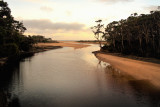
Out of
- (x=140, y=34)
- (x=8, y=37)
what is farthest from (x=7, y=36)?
(x=140, y=34)

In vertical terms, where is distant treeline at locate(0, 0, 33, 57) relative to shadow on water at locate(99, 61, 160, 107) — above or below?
above

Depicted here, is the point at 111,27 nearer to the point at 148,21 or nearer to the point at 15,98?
the point at 148,21

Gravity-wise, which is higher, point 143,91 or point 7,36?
point 7,36

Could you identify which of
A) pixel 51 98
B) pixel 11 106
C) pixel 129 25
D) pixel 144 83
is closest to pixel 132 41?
pixel 129 25

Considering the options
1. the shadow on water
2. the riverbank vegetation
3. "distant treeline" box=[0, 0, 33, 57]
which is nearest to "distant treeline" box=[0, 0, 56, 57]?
"distant treeline" box=[0, 0, 33, 57]

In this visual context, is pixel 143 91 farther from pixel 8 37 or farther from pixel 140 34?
pixel 8 37

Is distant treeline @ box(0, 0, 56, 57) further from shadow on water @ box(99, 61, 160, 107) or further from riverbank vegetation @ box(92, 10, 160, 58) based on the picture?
riverbank vegetation @ box(92, 10, 160, 58)

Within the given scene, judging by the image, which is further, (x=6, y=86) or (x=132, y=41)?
(x=132, y=41)

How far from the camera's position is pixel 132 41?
53.6m

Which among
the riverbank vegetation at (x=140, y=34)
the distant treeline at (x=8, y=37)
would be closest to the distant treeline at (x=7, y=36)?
the distant treeline at (x=8, y=37)

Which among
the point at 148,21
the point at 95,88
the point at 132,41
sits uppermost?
the point at 148,21

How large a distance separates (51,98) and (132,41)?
151 ft

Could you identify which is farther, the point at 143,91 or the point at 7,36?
the point at 7,36

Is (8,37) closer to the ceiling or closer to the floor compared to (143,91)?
closer to the ceiling
